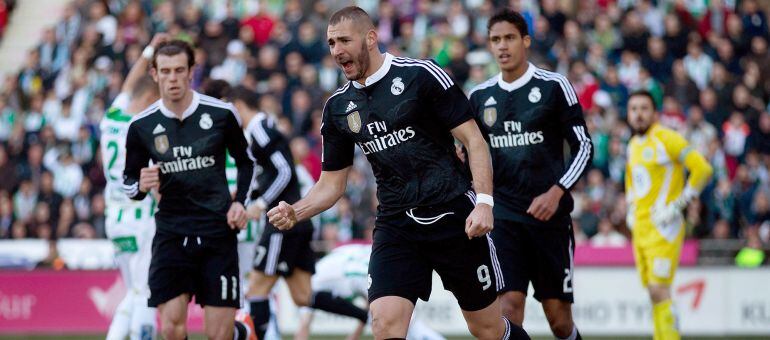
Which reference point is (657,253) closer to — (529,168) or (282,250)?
(529,168)

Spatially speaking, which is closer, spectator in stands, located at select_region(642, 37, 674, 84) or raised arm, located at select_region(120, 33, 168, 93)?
raised arm, located at select_region(120, 33, 168, 93)

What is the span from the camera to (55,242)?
61.1 feet

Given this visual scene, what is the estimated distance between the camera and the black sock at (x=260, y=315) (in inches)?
467

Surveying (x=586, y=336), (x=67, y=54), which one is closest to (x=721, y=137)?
(x=586, y=336)

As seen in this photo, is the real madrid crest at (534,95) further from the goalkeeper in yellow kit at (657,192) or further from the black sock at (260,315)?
the black sock at (260,315)

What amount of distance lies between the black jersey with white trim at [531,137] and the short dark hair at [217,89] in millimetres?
2814

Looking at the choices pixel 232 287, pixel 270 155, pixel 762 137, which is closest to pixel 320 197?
pixel 232 287

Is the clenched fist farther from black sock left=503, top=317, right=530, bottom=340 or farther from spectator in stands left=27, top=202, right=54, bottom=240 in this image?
spectator in stands left=27, top=202, right=54, bottom=240

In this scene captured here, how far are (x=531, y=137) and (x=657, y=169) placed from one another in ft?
10.1

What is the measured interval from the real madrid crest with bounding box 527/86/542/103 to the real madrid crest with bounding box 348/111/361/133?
194 centimetres

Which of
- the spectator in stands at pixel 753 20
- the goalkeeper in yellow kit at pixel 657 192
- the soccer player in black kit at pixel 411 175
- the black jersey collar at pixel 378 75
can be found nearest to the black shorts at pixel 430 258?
the soccer player in black kit at pixel 411 175

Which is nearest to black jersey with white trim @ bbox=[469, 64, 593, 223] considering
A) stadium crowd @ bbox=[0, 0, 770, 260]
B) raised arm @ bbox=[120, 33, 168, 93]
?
raised arm @ bbox=[120, 33, 168, 93]

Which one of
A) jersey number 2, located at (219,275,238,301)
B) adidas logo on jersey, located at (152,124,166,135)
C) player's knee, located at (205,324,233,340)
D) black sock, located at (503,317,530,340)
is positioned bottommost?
player's knee, located at (205,324,233,340)

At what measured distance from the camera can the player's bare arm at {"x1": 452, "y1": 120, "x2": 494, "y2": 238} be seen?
298 inches
